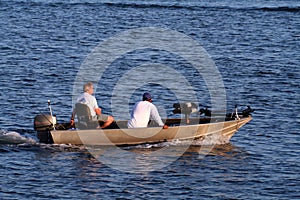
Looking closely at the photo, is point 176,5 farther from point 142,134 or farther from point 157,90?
point 142,134

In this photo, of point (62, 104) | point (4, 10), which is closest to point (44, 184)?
point (62, 104)

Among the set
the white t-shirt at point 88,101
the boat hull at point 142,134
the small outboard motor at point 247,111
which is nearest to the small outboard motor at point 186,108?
the boat hull at point 142,134

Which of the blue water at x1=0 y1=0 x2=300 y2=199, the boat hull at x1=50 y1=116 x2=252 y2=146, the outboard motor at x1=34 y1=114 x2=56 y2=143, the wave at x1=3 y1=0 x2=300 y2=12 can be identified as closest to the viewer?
the blue water at x1=0 y1=0 x2=300 y2=199

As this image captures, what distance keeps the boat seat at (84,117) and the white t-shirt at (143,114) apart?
1.23 metres

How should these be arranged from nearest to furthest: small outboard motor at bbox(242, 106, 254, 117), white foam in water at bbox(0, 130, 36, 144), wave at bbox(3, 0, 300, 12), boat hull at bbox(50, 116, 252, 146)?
Result: 1. boat hull at bbox(50, 116, 252, 146)
2. white foam in water at bbox(0, 130, 36, 144)
3. small outboard motor at bbox(242, 106, 254, 117)
4. wave at bbox(3, 0, 300, 12)

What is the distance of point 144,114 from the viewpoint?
2548 centimetres

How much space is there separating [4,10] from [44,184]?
4747cm

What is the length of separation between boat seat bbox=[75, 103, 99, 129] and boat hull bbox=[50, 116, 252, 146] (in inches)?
16.2

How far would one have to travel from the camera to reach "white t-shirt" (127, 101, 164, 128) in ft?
83.5

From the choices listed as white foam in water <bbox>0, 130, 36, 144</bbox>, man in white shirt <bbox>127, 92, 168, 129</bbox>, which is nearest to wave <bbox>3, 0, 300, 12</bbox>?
man in white shirt <bbox>127, 92, 168, 129</bbox>

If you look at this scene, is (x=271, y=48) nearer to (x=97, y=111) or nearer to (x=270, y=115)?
(x=270, y=115)

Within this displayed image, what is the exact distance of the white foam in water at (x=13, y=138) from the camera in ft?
84.7

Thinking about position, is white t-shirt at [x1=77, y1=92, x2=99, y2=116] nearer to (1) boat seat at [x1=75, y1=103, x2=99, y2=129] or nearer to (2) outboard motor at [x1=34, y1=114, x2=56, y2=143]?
(1) boat seat at [x1=75, y1=103, x2=99, y2=129]

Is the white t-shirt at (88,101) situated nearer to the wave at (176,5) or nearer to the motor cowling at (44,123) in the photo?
the motor cowling at (44,123)
